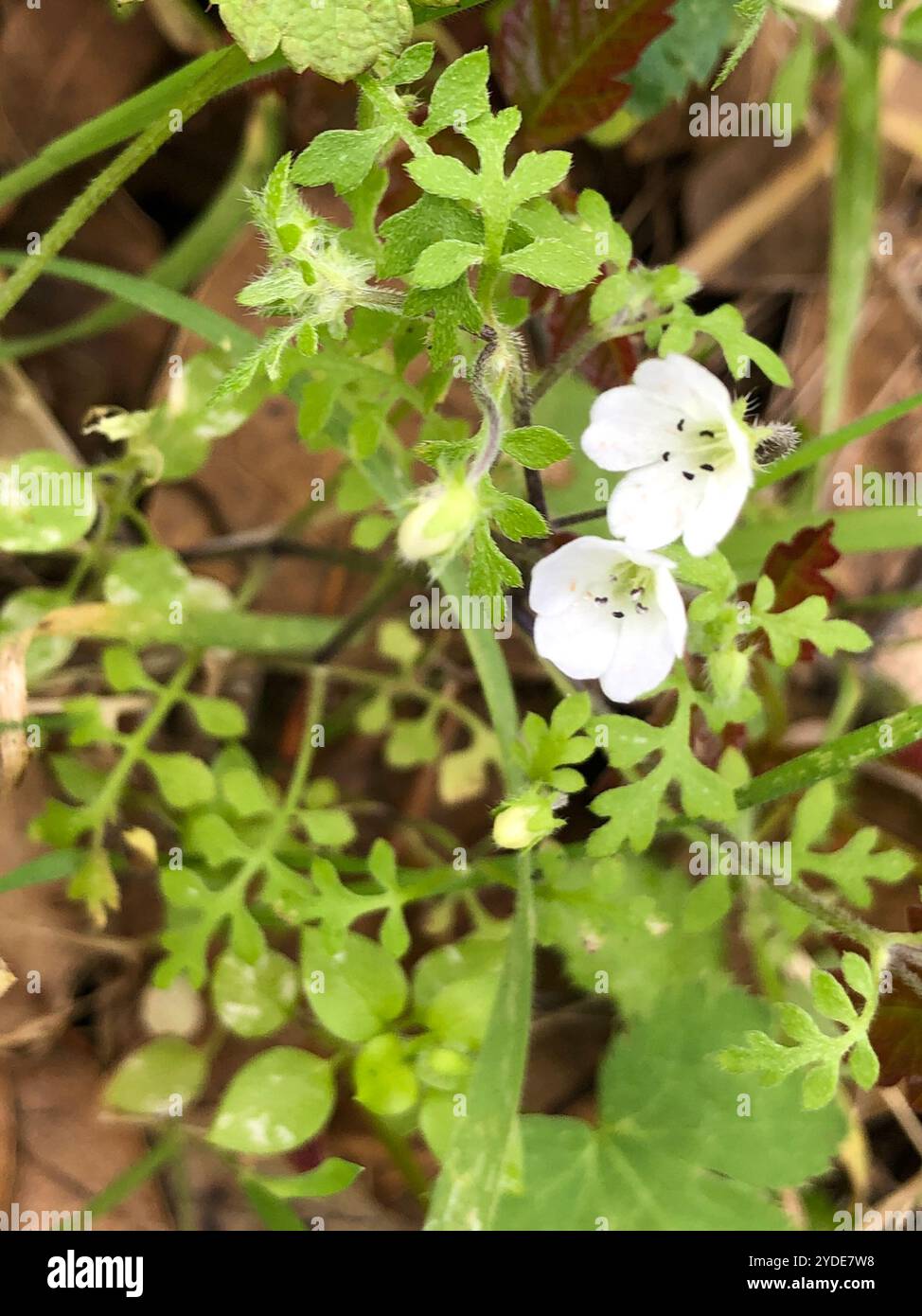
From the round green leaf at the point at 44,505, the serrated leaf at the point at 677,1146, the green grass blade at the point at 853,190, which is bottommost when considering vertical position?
the serrated leaf at the point at 677,1146

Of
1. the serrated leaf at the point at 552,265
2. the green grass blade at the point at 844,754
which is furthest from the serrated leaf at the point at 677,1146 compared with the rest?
the serrated leaf at the point at 552,265

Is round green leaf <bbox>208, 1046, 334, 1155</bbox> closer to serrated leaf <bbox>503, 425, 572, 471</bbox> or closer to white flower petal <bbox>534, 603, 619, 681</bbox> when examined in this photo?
white flower petal <bbox>534, 603, 619, 681</bbox>

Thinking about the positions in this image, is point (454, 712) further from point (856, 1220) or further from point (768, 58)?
point (768, 58)

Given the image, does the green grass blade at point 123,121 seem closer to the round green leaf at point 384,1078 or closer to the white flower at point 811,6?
the white flower at point 811,6

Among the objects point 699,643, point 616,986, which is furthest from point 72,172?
point 616,986

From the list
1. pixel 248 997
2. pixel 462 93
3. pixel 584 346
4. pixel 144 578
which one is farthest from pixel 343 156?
A: pixel 248 997
